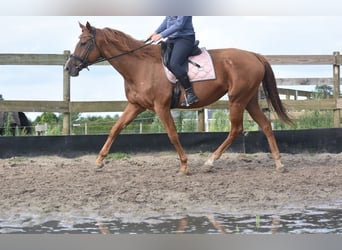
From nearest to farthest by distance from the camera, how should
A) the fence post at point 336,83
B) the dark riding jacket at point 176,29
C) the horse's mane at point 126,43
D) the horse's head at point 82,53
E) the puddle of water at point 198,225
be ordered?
the puddle of water at point 198,225 → the dark riding jacket at point 176,29 → the horse's head at point 82,53 → the horse's mane at point 126,43 → the fence post at point 336,83

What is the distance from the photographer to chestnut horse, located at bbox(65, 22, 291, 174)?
6.59 meters

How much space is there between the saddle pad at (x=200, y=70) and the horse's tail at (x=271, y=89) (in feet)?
2.64

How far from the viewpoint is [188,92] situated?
6645 mm

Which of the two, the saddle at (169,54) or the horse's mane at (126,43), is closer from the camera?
the saddle at (169,54)

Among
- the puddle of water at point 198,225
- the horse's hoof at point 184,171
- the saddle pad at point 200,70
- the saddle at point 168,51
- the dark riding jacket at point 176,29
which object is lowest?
the puddle of water at point 198,225

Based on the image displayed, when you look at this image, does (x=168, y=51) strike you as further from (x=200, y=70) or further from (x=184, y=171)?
(x=184, y=171)

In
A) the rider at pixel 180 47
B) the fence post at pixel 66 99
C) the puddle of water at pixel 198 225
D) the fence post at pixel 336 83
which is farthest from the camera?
the fence post at pixel 336 83

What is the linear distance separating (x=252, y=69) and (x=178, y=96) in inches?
42.6

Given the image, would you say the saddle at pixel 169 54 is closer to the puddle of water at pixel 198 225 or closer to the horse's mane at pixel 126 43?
the horse's mane at pixel 126 43

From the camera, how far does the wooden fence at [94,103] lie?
8477 millimetres

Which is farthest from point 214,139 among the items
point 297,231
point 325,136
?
point 297,231

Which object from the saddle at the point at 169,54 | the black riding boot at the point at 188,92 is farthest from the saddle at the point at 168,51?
the black riding boot at the point at 188,92

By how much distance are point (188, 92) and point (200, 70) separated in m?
0.33

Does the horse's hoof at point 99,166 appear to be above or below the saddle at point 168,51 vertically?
below
